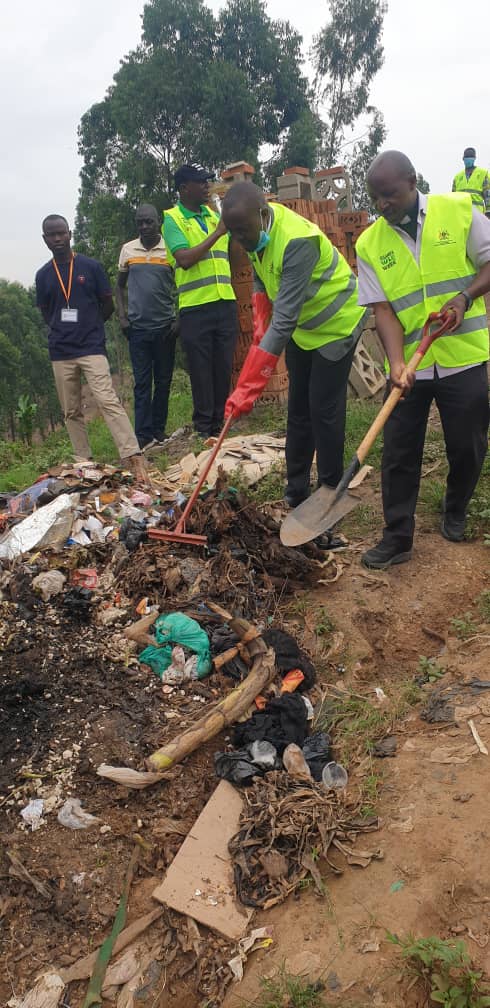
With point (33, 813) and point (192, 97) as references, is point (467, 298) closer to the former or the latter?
point (33, 813)

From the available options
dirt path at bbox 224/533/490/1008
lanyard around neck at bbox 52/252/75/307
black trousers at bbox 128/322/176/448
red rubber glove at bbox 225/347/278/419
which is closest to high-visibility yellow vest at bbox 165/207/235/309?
black trousers at bbox 128/322/176/448

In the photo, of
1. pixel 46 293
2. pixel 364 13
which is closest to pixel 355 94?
pixel 364 13

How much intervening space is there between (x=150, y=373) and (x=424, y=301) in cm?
339

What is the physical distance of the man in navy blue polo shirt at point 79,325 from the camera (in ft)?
17.7

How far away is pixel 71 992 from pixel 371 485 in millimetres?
3782

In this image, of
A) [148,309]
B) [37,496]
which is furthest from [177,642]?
[148,309]

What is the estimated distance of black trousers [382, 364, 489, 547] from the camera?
3.40 metres

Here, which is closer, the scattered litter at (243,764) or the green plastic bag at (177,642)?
the scattered litter at (243,764)

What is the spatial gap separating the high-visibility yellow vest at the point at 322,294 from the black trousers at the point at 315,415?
12cm

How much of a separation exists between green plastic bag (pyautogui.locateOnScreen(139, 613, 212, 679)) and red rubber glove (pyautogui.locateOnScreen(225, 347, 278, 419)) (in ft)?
3.75

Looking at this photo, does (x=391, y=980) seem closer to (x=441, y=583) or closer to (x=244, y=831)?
(x=244, y=831)

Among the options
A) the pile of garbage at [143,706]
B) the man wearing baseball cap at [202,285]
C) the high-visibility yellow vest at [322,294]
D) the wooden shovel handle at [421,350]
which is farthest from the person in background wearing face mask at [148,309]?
the wooden shovel handle at [421,350]

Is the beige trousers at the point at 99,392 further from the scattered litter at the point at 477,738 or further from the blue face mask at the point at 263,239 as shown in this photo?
the scattered litter at the point at 477,738

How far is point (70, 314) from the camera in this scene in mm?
5406
